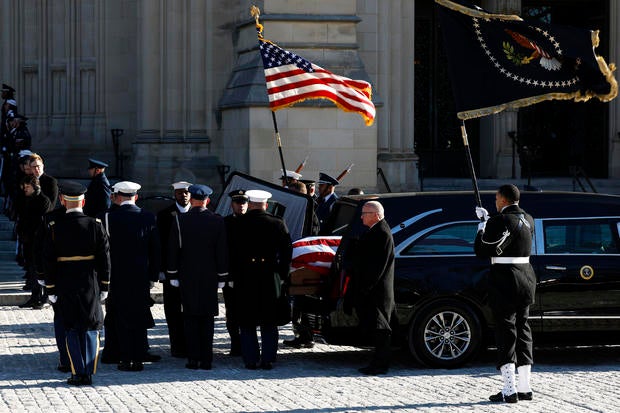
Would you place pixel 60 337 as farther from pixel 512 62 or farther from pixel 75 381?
pixel 512 62

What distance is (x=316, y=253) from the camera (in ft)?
43.1

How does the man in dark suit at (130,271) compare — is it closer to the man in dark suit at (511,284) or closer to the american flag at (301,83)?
the man in dark suit at (511,284)

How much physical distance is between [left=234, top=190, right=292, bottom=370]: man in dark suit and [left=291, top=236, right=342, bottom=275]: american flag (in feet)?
0.92

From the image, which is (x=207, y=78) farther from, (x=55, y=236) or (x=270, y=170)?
(x=55, y=236)

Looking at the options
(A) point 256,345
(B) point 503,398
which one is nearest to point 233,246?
(A) point 256,345

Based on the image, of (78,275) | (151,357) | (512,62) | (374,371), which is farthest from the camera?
(151,357)

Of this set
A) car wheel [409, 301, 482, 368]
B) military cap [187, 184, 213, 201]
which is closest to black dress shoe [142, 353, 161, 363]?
military cap [187, 184, 213, 201]

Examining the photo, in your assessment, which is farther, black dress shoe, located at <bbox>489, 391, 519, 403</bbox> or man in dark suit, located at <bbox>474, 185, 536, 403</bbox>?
man in dark suit, located at <bbox>474, 185, 536, 403</bbox>

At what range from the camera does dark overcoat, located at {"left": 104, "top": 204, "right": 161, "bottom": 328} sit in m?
12.6

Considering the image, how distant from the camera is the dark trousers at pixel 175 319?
1349 centimetres

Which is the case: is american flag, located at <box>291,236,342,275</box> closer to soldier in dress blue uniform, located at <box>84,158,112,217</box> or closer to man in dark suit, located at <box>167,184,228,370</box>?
man in dark suit, located at <box>167,184,228,370</box>

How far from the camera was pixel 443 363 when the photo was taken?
12609 mm

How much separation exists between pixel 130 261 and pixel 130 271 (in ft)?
0.29

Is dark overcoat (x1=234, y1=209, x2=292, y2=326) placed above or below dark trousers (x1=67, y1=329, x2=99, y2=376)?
above
